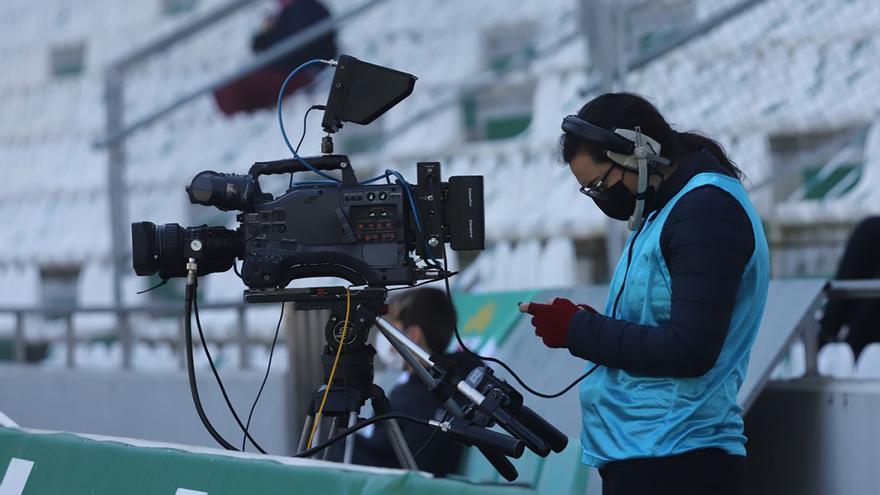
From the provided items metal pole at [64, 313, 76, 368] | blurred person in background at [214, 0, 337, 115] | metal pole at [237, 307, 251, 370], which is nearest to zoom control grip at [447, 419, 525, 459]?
metal pole at [237, 307, 251, 370]

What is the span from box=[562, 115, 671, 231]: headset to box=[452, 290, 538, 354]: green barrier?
213 centimetres

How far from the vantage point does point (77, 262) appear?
1116cm

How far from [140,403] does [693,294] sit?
4505 millimetres

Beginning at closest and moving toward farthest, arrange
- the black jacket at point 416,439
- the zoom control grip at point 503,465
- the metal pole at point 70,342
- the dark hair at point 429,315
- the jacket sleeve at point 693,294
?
the jacket sleeve at point 693,294
the zoom control grip at point 503,465
the black jacket at point 416,439
the dark hair at point 429,315
the metal pole at point 70,342

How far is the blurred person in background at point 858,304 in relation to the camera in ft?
15.5

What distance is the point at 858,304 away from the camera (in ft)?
16.0

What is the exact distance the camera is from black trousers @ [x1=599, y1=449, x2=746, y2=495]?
2582 millimetres

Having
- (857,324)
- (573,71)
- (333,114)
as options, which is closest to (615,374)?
(333,114)

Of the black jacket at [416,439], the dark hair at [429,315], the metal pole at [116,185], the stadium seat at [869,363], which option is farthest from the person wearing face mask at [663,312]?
the metal pole at [116,185]

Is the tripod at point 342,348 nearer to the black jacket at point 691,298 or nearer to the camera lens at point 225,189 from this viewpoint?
the camera lens at point 225,189

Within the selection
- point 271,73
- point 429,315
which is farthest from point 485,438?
point 271,73

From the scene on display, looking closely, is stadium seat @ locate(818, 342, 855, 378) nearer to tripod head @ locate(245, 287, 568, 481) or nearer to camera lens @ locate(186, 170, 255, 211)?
tripod head @ locate(245, 287, 568, 481)

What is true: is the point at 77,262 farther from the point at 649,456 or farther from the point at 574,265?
the point at 649,456

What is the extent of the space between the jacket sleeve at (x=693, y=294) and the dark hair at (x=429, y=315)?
73.0 inches
